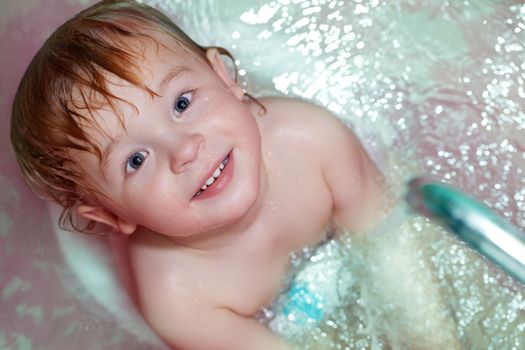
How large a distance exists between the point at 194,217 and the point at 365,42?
49cm

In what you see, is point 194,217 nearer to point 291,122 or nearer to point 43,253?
point 291,122

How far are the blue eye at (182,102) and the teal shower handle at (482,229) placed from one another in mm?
299

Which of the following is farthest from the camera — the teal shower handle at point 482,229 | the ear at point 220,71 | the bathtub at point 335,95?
the bathtub at point 335,95

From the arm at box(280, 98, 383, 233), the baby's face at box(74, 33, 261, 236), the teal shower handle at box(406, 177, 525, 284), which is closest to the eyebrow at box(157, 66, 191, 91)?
the baby's face at box(74, 33, 261, 236)

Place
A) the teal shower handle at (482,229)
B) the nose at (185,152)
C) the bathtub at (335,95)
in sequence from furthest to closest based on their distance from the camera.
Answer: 1. the bathtub at (335,95)
2. the nose at (185,152)
3. the teal shower handle at (482,229)

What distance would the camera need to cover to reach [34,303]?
3.80 ft

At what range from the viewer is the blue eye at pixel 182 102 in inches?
37.1

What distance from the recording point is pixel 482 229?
74 centimetres

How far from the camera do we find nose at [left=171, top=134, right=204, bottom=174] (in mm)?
906

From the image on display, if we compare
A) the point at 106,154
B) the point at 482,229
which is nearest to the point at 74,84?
the point at 106,154

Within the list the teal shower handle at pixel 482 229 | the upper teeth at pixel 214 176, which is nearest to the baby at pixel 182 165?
the upper teeth at pixel 214 176

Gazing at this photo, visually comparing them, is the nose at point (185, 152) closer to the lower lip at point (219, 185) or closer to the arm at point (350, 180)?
the lower lip at point (219, 185)

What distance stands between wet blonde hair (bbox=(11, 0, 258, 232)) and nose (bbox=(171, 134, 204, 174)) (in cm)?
7

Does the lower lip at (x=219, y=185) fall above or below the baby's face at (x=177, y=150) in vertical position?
below
